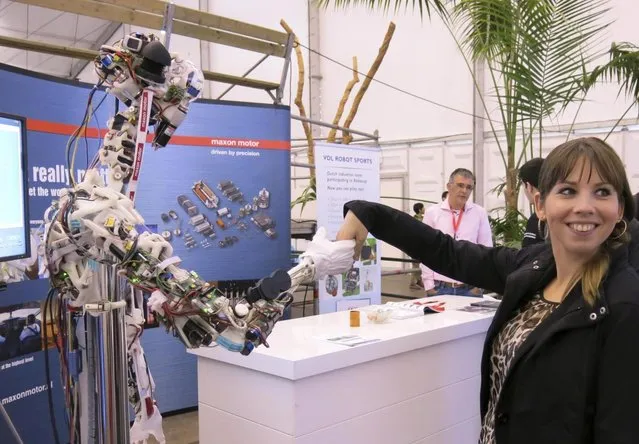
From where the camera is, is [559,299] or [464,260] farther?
[464,260]

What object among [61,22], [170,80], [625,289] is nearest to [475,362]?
[625,289]

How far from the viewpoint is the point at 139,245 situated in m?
1.47

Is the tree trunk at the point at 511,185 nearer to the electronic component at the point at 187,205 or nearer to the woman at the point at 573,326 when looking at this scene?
the electronic component at the point at 187,205

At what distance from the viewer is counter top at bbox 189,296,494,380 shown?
2043 mm

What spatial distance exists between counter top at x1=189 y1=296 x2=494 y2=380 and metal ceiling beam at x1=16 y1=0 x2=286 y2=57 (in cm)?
209

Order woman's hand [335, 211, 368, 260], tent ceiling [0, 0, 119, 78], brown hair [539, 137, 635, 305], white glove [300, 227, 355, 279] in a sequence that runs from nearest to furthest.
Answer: brown hair [539, 137, 635, 305], white glove [300, 227, 355, 279], woman's hand [335, 211, 368, 260], tent ceiling [0, 0, 119, 78]

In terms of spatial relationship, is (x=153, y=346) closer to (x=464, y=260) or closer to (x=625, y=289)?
(x=464, y=260)

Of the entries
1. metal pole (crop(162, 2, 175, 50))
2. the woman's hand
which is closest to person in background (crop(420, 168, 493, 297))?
metal pole (crop(162, 2, 175, 50))

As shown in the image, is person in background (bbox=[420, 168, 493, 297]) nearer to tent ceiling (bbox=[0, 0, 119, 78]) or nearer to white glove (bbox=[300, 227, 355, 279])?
white glove (bbox=[300, 227, 355, 279])

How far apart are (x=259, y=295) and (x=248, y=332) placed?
0.31 ft

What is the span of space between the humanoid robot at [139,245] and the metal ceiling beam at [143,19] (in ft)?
6.15

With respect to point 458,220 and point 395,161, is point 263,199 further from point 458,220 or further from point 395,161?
point 395,161

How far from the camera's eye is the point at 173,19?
3725mm

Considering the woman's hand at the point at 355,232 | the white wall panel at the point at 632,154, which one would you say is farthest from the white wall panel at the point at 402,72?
the woman's hand at the point at 355,232
